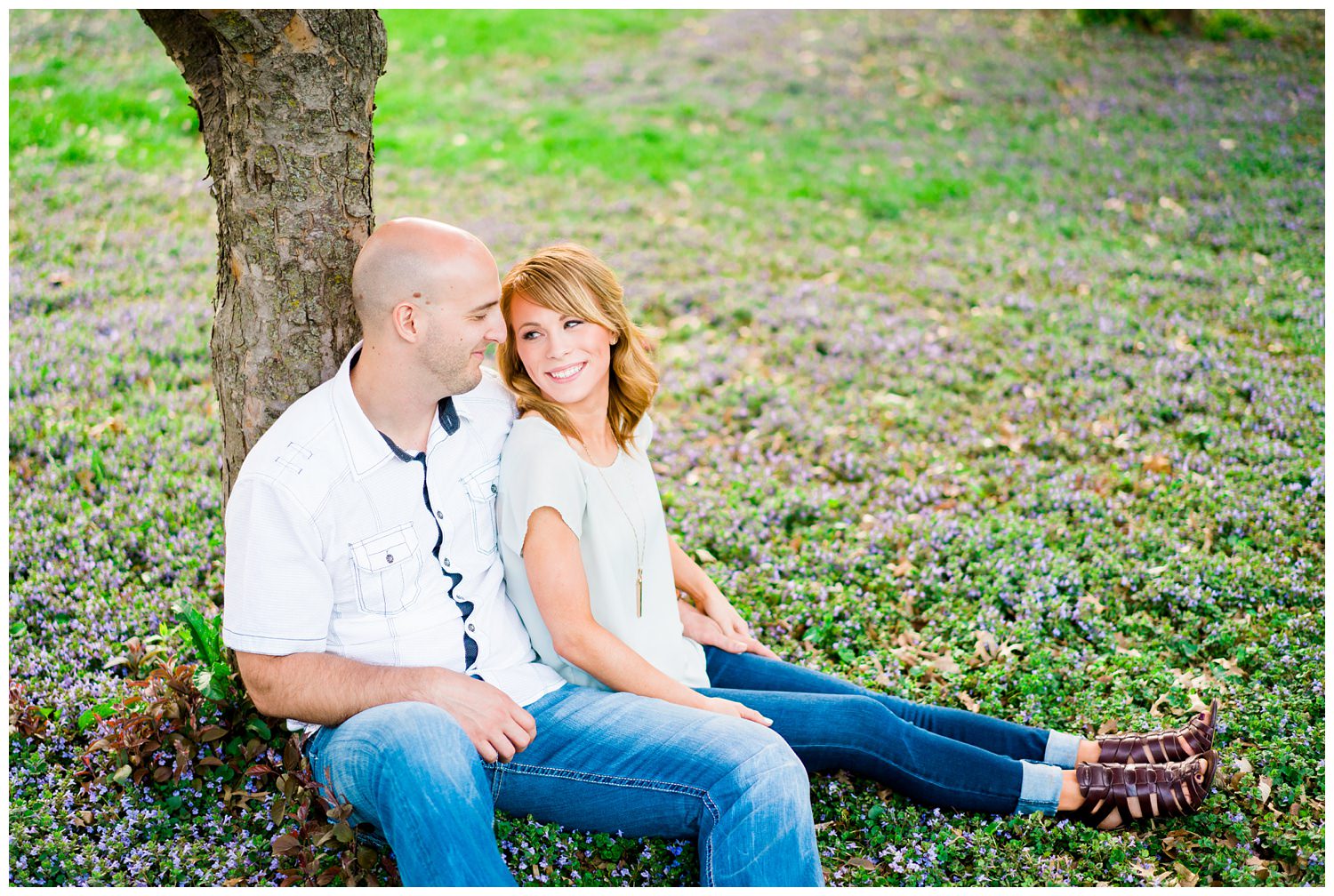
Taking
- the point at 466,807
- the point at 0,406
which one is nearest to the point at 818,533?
the point at 466,807

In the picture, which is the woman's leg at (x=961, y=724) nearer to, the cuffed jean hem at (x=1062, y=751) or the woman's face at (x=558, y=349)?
the cuffed jean hem at (x=1062, y=751)

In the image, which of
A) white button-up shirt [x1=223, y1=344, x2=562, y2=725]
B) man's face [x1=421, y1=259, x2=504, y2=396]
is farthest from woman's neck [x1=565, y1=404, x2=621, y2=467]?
man's face [x1=421, y1=259, x2=504, y2=396]

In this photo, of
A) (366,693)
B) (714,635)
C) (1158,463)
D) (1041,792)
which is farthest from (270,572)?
(1158,463)

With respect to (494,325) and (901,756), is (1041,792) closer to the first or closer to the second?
(901,756)

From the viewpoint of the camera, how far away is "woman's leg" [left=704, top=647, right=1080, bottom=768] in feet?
11.1

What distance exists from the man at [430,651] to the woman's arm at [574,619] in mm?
77

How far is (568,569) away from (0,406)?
3481mm

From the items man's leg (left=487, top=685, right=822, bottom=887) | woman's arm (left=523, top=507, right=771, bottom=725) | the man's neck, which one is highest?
the man's neck

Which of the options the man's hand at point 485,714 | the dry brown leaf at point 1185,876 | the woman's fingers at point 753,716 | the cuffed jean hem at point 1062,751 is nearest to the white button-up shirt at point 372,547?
the man's hand at point 485,714

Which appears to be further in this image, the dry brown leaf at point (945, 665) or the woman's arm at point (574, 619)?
the dry brown leaf at point (945, 665)

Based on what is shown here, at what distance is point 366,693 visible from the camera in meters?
2.83

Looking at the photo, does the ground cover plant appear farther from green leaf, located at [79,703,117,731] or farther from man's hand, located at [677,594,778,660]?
man's hand, located at [677,594,778,660]

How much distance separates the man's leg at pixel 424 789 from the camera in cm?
254

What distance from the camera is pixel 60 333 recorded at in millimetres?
6387
